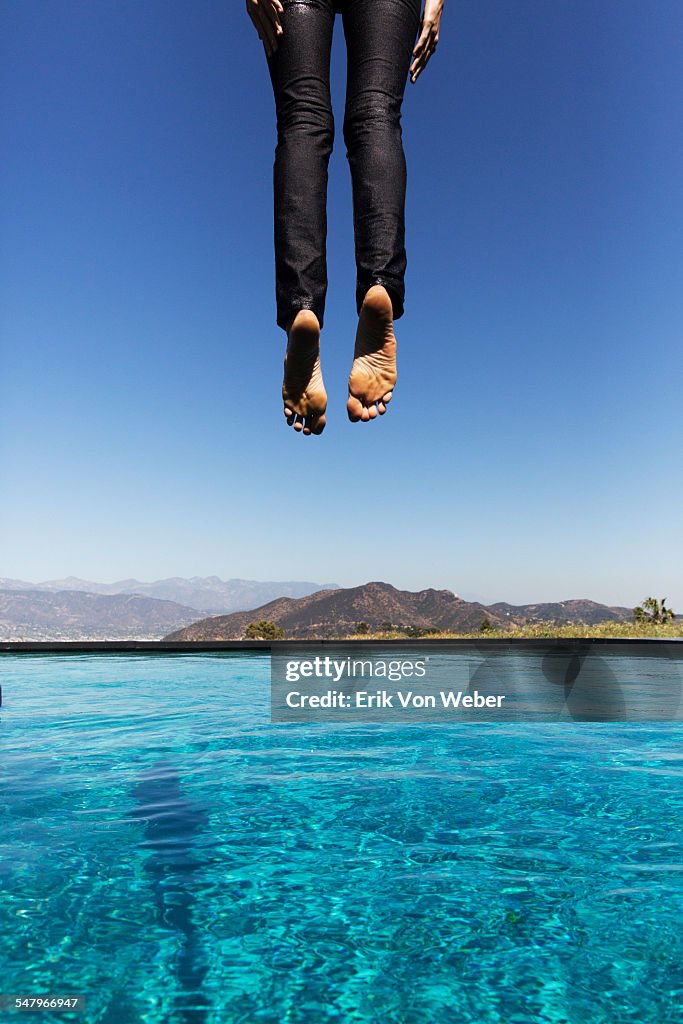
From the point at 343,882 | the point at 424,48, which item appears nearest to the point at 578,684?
the point at 343,882

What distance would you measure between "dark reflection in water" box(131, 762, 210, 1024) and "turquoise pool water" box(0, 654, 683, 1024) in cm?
1

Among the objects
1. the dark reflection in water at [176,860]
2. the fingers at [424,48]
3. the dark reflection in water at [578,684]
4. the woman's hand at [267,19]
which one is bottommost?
the dark reflection in water at [578,684]

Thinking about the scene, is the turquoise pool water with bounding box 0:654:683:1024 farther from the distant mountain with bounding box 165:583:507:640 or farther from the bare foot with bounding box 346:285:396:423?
the distant mountain with bounding box 165:583:507:640

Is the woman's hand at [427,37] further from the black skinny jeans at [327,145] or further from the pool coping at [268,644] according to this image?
the pool coping at [268,644]

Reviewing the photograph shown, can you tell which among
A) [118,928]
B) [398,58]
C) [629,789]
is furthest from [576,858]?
[398,58]

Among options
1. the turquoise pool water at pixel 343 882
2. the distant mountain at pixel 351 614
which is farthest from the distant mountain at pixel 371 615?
the turquoise pool water at pixel 343 882

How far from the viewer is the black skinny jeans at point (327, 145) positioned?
144 cm

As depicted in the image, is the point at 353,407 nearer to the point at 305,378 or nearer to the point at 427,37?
the point at 305,378

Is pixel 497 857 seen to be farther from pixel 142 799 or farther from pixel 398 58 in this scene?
pixel 398 58

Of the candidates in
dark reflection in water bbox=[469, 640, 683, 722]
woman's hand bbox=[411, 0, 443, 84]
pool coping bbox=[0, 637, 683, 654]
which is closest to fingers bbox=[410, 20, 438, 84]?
woman's hand bbox=[411, 0, 443, 84]

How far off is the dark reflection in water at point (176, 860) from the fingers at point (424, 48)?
2242mm

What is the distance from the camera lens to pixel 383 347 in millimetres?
1643

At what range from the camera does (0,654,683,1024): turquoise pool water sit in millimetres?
1625

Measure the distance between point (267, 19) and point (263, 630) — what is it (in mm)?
14399
